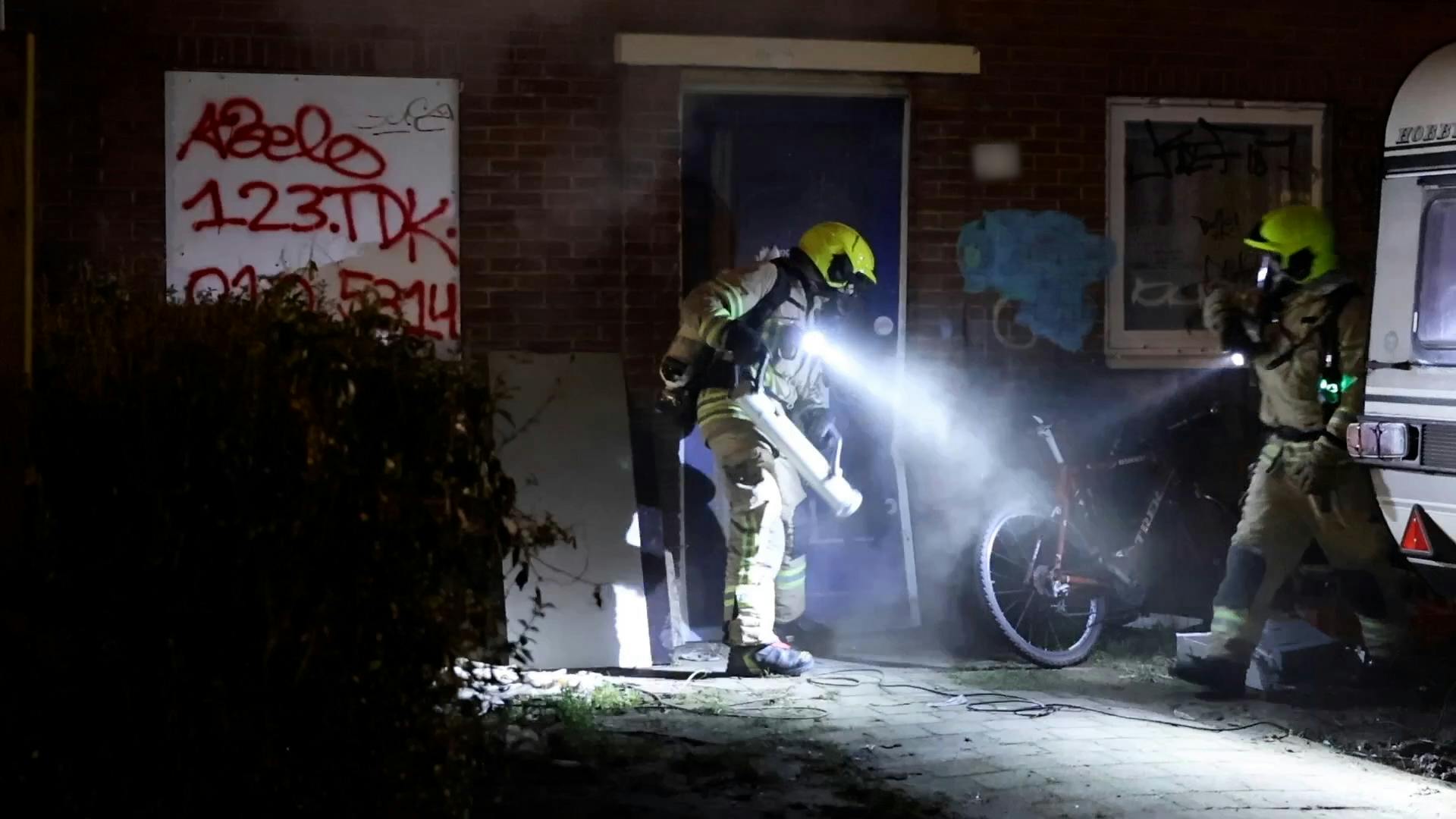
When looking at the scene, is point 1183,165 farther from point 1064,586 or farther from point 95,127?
point 95,127

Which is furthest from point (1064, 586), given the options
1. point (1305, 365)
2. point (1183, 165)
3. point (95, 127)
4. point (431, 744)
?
point (95, 127)

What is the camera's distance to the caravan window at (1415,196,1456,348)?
6570 millimetres

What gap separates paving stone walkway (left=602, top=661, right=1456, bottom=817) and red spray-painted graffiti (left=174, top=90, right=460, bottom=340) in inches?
93.5

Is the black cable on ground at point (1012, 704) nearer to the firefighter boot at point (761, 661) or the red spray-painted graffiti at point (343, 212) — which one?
the firefighter boot at point (761, 661)

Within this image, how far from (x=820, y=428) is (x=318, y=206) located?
109 inches

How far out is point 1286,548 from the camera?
25.2 feet

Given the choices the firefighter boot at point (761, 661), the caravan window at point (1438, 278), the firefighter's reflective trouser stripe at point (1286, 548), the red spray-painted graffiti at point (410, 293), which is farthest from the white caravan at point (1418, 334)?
the red spray-painted graffiti at point (410, 293)

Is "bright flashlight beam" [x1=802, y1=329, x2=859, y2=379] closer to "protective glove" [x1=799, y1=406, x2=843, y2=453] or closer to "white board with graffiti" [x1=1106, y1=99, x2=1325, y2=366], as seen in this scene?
"protective glove" [x1=799, y1=406, x2=843, y2=453]

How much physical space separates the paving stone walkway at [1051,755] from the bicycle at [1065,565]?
764mm

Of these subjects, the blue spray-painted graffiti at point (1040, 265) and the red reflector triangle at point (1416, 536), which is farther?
the blue spray-painted graffiti at point (1040, 265)

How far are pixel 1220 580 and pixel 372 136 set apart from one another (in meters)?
4.94

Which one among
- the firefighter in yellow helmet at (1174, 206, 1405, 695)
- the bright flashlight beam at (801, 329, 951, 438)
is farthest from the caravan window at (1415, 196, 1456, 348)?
the bright flashlight beam at (801, 329, 951, 438)

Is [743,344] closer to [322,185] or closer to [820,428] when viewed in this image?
[820,428]

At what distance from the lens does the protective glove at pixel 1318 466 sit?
7.54 metres
